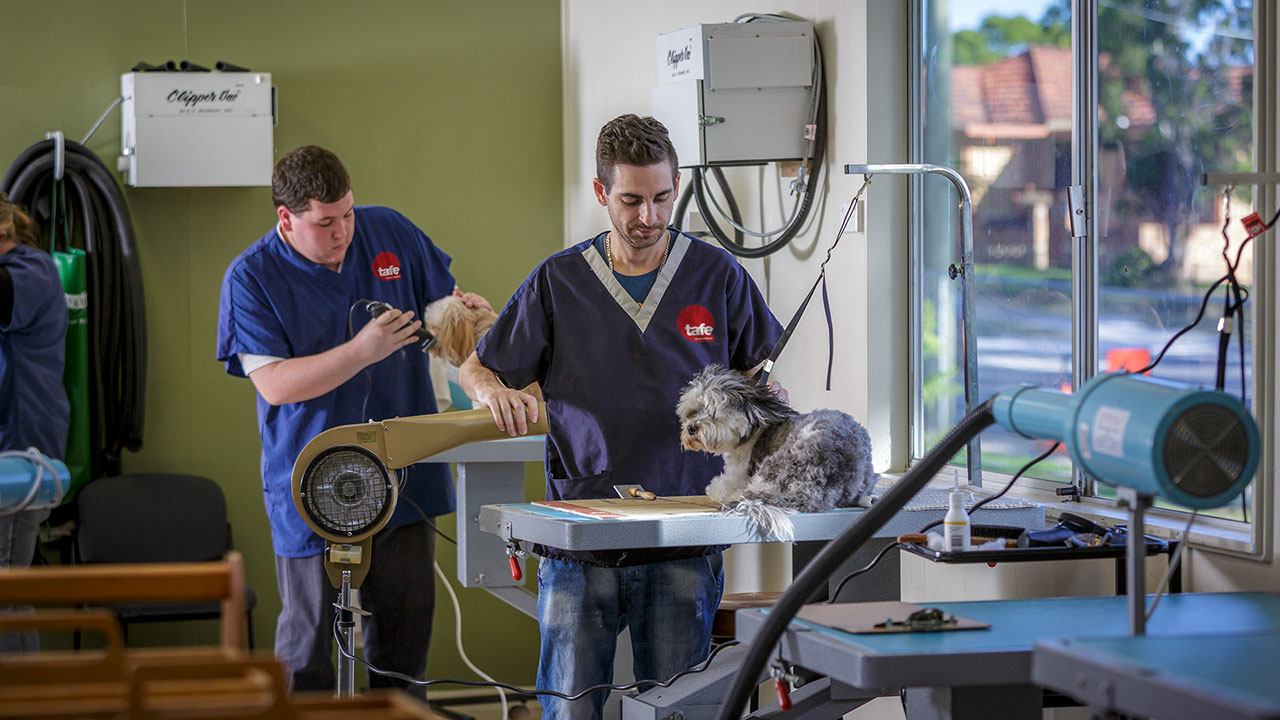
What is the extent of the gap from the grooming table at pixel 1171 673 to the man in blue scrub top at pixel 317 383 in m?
2.11

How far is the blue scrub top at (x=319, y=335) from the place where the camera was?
3168mm

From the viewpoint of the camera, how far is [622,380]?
2.37 m

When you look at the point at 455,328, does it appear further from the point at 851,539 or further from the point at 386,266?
the point at 851,539

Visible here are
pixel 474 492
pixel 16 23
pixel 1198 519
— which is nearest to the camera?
pixel 1198 519

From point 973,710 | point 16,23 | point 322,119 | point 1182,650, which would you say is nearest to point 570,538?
point 973,710

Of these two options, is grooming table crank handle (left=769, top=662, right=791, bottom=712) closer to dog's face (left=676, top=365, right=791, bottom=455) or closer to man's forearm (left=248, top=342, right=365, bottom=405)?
dog's face (left=676, top=365, right=791, bottom=455)

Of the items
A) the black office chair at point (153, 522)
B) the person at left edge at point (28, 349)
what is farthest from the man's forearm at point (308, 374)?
the black office chair at point (153, 522)

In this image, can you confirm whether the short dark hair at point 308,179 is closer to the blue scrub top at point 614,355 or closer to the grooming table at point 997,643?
the blue scrub top at point 614,355

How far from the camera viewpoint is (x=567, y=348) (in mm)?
2396

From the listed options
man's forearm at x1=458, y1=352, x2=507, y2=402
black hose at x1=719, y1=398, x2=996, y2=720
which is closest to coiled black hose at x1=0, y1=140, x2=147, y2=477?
man's forearm at x1=458, y1=352, x2=507, y2=402

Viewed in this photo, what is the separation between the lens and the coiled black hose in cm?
422

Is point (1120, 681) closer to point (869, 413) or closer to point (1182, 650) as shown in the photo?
point (1182, 650)

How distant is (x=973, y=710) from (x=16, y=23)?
408 cm

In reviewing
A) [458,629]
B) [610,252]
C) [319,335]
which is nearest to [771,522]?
[610,252]
